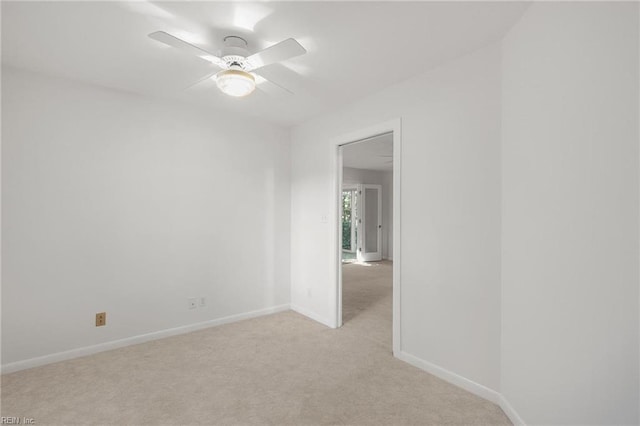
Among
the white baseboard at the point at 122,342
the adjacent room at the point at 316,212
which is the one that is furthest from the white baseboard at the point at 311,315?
the white baseboard at the point at 122,342

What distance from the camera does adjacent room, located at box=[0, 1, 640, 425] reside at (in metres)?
1.37

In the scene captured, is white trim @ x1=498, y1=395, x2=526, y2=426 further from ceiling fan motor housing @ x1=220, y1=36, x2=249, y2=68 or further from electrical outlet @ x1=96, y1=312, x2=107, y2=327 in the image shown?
electrical outlet @ x1=96, y1=312, x2=107, y2=327

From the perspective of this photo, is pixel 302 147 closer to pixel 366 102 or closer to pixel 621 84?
pixel 366 102

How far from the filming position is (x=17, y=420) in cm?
191

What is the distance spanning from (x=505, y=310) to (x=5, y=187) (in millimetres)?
3897

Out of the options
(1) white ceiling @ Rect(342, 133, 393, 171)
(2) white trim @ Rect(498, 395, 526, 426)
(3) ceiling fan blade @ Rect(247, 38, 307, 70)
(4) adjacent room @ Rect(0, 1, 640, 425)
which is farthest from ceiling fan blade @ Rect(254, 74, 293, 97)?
(2) white trim @ Rect(498, 395, 526, 426)

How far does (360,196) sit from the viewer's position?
8.39 meters

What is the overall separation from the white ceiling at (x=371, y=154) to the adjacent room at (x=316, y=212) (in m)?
1.76

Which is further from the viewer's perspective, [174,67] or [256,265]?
[256,265]

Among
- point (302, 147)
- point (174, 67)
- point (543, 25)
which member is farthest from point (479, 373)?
point (174, 67)

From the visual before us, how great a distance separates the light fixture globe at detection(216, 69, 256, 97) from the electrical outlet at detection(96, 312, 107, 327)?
7.92ft

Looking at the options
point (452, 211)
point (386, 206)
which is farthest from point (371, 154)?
point (452, 211)

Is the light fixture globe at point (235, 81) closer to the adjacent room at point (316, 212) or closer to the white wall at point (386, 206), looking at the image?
the adjacent room at point (316, 212)

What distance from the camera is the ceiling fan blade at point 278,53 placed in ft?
5.83
